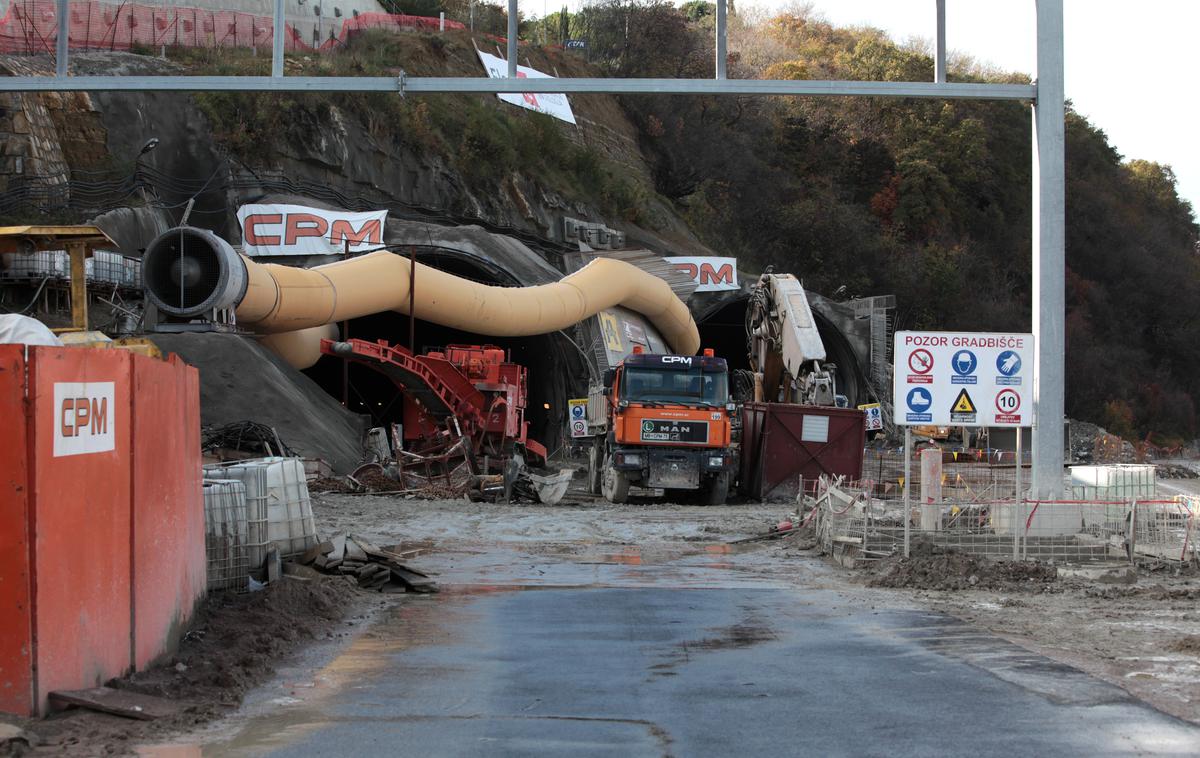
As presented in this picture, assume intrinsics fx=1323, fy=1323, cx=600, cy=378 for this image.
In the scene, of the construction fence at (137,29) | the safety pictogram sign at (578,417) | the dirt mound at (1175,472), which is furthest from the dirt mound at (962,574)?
the construction fence at (137,29)

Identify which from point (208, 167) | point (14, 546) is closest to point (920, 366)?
point (14, 546)

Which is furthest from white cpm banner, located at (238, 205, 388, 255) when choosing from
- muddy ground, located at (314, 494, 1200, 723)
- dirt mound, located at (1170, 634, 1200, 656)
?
dirt mound, located at (1170, 634, 1200, 656)

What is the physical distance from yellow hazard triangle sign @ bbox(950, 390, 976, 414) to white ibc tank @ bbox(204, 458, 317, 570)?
8172 millimetres

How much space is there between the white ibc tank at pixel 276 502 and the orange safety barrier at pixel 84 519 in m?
2.78

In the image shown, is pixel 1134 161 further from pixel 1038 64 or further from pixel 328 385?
pixel 1038 64

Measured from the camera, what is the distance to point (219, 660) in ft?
31.5

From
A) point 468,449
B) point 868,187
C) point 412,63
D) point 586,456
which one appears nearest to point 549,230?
point 412,63

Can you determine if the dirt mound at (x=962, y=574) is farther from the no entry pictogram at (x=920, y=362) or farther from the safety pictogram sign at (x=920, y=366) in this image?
the no entry pictogram at (x=920, y=362)

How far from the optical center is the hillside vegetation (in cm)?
7756

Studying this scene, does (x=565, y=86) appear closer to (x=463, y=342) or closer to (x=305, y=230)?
(x=305, y=230)

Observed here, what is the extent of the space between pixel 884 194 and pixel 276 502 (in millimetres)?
78404

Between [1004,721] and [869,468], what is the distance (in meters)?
28.4

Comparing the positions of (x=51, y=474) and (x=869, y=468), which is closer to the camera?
(x=51, y=474)

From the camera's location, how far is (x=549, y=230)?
2378 inches
